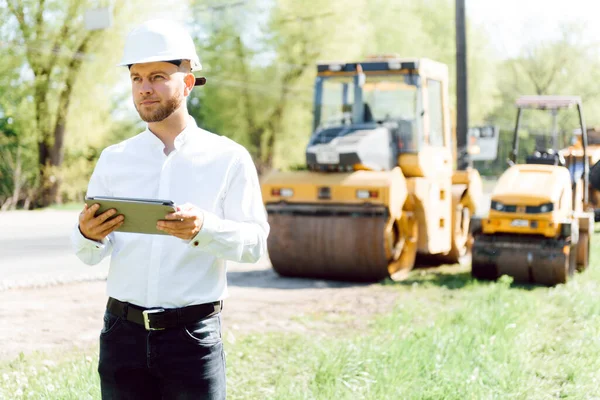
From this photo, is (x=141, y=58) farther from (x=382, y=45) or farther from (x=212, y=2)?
(x=382, y=45)

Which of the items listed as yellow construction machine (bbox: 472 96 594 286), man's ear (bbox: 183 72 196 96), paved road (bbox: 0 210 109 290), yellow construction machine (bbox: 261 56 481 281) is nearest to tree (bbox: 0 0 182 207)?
paved road (bbox: 0 210 109 290)

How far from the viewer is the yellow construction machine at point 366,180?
9352 millimetres

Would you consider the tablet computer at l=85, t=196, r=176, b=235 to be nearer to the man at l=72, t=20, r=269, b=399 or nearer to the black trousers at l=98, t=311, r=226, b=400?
the man at l=72, t=20, r=269, b=399

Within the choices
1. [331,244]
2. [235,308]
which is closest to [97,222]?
[235,308]

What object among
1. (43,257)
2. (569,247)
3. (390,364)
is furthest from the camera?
(43,257)

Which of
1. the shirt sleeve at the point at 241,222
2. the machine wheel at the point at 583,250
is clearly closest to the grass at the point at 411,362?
the shirt sleeve at the point at 241,222

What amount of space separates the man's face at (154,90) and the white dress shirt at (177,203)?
110 mm

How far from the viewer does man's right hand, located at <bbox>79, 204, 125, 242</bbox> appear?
2.63 m

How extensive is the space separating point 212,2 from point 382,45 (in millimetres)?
10846

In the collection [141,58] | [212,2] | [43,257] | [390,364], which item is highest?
[212,2]

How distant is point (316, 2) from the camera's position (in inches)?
1404

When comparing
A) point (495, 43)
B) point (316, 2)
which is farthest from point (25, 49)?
point (495, 43)

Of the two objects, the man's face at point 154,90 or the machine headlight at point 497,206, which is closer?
the man's face at point 154,90

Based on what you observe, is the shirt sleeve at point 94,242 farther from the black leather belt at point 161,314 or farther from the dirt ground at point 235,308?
the dirt ground at point 235,308
